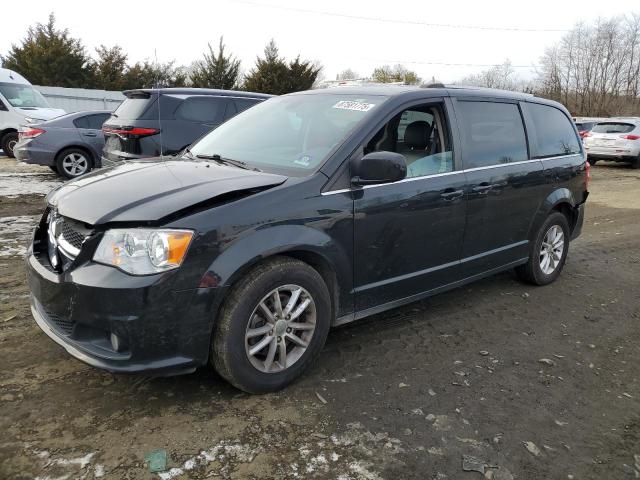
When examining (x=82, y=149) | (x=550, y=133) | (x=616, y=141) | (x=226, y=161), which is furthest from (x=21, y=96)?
(x=616, y=141)

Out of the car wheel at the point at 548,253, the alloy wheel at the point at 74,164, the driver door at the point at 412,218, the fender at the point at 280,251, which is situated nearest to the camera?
the fender at the point at 280,251

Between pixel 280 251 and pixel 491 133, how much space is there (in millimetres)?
2370

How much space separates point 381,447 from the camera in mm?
2576

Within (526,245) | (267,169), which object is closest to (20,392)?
(267,169)

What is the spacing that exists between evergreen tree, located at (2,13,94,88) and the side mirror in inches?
1253

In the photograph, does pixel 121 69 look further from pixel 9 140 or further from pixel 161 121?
pixel 161 121

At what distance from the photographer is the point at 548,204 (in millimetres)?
4844

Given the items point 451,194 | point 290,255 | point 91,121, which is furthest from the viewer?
point 91,121

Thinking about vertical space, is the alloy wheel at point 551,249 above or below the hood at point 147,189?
below

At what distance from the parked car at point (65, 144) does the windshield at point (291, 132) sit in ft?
25.3

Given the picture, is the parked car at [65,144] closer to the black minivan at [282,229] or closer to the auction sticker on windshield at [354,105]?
the black minivan at [282,229]

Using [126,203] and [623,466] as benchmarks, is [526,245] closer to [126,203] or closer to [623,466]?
[623,466]

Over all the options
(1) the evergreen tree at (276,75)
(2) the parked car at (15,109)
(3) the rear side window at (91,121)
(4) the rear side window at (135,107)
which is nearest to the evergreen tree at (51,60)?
(1) the evergreen tree at (276,75)

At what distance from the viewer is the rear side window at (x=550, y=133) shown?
189 inches
